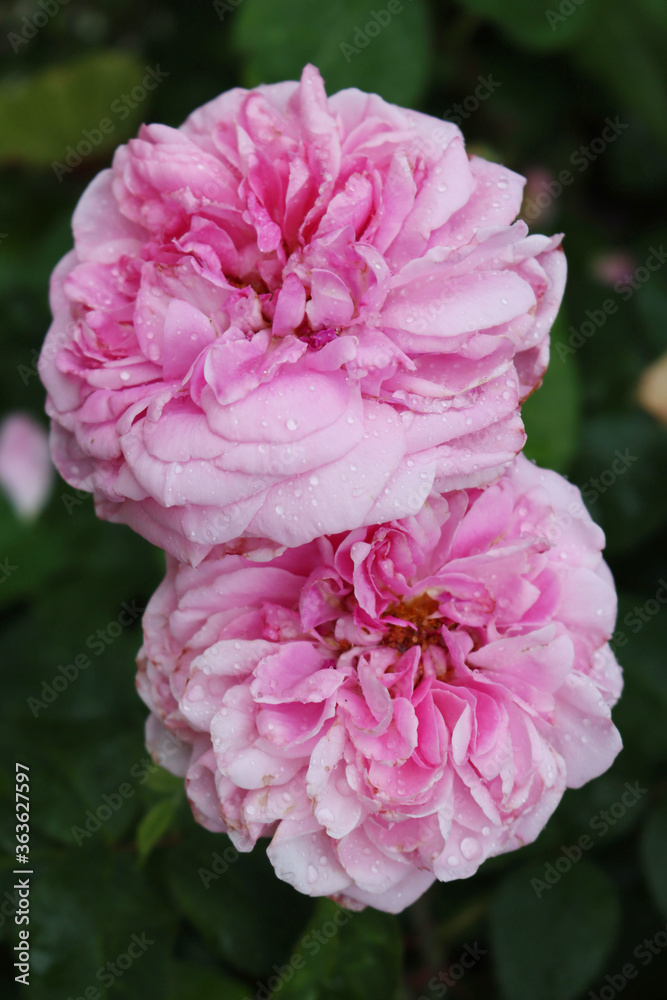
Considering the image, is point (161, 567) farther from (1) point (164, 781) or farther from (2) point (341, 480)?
→ (2) point (341, 480)

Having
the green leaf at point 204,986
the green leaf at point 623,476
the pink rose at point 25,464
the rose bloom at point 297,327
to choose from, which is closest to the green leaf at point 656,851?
the green leaf at point 623,476

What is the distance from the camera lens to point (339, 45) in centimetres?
102

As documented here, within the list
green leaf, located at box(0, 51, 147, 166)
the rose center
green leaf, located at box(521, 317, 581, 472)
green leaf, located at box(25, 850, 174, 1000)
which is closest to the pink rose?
green leaf, located at box(0, 51, 147, 166)

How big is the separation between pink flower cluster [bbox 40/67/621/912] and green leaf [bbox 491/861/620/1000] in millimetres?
345

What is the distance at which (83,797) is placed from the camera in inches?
33.8

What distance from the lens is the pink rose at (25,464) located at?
1.39 m

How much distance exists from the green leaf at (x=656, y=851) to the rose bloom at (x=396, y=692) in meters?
0.36

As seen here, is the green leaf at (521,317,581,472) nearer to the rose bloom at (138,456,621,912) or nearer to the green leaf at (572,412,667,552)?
the green leaf at (572,412,667,552)

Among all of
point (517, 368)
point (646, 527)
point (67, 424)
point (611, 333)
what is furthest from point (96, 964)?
point (611, 333)

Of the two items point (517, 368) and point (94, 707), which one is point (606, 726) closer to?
point (517, 368)

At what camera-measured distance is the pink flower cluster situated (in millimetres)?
495

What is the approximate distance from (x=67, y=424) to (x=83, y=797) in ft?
1.48

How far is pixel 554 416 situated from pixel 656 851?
1.50ft

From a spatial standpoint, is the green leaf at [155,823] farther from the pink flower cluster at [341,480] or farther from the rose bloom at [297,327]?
the rose bloom at [297,327]
